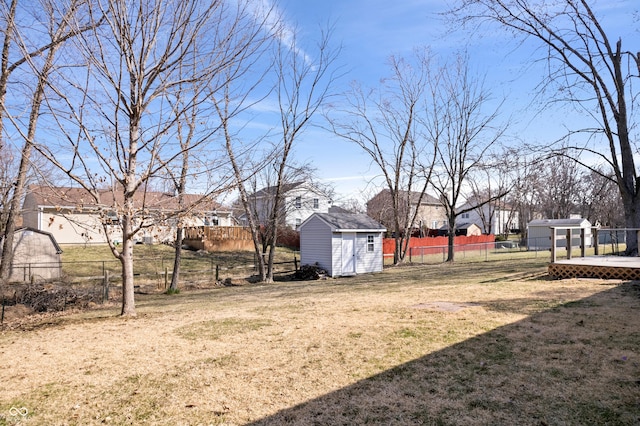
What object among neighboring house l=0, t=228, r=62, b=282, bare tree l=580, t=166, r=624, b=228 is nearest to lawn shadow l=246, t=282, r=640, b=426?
neighboring house l=0, t=228, r=62, b=282

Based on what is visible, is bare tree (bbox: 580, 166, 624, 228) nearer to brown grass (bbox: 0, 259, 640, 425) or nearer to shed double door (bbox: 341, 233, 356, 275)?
shed double door (bbox: 341, 233, 356, 275)

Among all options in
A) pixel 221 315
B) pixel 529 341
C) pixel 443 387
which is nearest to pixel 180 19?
pixel 221 315

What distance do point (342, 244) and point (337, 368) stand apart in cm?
1834

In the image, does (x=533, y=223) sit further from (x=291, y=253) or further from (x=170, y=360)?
(x=170, y=360)

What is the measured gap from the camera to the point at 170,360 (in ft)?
17.6

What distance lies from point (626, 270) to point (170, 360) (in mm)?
12247

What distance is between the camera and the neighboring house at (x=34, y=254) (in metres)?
17.6

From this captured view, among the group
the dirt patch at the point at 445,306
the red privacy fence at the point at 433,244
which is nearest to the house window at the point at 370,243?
the red privacy fence at the point at 433,244

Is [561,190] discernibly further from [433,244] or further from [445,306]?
[445,306]

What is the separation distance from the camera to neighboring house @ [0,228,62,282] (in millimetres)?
17625

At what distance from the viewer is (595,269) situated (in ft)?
40.4

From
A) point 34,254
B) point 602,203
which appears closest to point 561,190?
point 602,203

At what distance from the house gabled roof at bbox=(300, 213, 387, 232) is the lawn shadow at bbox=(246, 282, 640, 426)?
1678 centimetres

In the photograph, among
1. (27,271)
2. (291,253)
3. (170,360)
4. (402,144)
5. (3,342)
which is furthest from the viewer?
(291,253)
